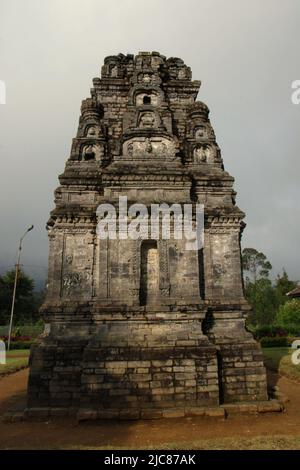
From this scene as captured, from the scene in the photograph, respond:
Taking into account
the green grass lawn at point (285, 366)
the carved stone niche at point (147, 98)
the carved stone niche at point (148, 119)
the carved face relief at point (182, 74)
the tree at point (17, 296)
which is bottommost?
the green grass lawn at point (285, 366)

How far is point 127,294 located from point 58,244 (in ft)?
9.11

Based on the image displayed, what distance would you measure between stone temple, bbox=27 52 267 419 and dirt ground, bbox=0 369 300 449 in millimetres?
419

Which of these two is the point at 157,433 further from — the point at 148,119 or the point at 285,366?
the point at 285,366

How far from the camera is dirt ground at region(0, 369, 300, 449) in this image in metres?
7.65

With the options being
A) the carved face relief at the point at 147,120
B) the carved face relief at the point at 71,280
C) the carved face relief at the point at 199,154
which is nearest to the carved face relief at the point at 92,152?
the carved face relief at the point at 147,120

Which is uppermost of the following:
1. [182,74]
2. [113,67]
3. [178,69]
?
[178,69]

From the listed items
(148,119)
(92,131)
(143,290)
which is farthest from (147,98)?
(143,290)

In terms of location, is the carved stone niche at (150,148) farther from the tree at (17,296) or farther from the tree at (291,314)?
the tree at (17,296)

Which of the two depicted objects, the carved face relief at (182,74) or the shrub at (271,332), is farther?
the shrub at (271,332)

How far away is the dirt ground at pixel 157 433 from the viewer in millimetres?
7652

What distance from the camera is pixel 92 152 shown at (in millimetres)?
13391

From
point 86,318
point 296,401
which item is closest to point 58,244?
point 86,318

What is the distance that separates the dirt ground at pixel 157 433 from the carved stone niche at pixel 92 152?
853 cm

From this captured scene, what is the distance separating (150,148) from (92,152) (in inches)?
84.7
